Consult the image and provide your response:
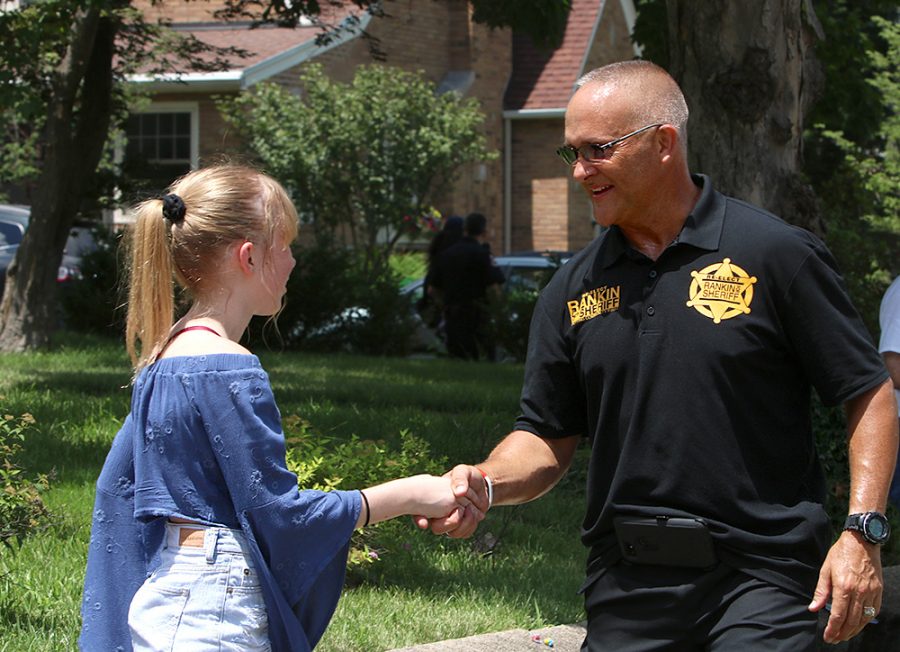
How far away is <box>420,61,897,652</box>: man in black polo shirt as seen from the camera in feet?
10.6

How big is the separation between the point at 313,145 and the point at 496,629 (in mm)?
15638

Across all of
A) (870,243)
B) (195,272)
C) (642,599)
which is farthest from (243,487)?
(870,243)

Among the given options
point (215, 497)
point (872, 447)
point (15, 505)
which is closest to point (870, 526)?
point (872, 447)

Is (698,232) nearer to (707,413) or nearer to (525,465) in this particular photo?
(707,413)

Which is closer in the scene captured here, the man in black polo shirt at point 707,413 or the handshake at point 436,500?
the handshake at point 436,500

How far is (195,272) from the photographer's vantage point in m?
3.02

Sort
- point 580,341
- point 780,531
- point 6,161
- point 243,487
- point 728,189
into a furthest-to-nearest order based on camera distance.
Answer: point 6,161, point 728,189, point 580,341, point 780,531, point 243,487

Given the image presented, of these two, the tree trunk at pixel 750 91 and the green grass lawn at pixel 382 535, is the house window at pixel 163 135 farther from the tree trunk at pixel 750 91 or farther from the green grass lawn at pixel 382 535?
the tree trunk at pixel 750 91

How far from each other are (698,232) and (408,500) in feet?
3.45

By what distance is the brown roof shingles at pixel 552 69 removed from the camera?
27172mm

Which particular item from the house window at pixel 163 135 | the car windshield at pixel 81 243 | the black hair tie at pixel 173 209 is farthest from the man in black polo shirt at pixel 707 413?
the house window at pixel 163 135

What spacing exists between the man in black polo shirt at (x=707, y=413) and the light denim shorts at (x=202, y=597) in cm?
75

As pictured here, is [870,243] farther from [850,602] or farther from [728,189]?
[850,602]

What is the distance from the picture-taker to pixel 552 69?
27781mm
